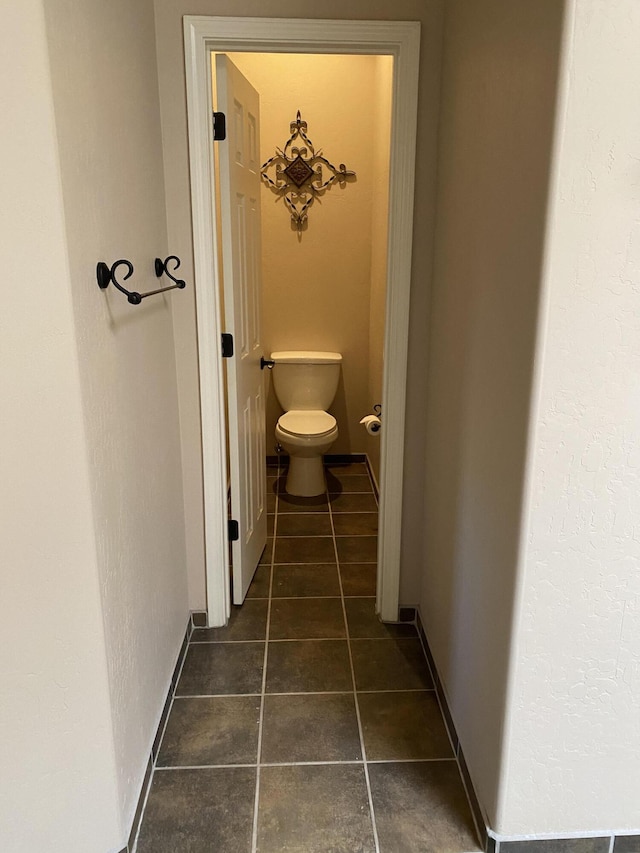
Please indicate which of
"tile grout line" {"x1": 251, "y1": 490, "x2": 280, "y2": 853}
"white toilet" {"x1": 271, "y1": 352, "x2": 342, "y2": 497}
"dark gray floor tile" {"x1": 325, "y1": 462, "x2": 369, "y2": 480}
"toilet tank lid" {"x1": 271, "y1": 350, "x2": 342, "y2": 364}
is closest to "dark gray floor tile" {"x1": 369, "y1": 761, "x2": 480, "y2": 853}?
"tile grout line" {"x1": 251, "y1": 490, "x2": 280, "y2": 853}

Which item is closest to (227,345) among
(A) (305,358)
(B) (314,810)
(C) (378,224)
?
(B) (314,810)

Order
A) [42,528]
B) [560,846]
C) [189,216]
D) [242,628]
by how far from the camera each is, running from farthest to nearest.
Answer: [242,628], [189,216], [560,846], [42,528]

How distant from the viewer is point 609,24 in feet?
3.53

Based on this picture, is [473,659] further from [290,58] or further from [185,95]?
[290,58]

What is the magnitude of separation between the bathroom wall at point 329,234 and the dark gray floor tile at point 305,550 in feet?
3.15

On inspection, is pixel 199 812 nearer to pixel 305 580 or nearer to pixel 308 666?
pixel 308 666

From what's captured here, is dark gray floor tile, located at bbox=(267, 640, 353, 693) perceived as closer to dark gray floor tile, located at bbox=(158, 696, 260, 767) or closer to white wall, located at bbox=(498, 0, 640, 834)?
dark gray floor tile, located at bbox=(158, 696, 260, 767)

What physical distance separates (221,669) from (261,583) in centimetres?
58

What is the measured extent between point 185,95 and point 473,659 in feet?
6.04

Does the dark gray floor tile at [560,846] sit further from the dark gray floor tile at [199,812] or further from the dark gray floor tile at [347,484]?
the dark gray floor tile at [347,484]

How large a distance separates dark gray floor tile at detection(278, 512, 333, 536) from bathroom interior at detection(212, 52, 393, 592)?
0.16 metres

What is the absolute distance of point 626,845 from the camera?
150 centimetres

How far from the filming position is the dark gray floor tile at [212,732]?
6.01 feet

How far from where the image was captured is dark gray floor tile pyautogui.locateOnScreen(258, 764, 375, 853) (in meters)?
1.57
